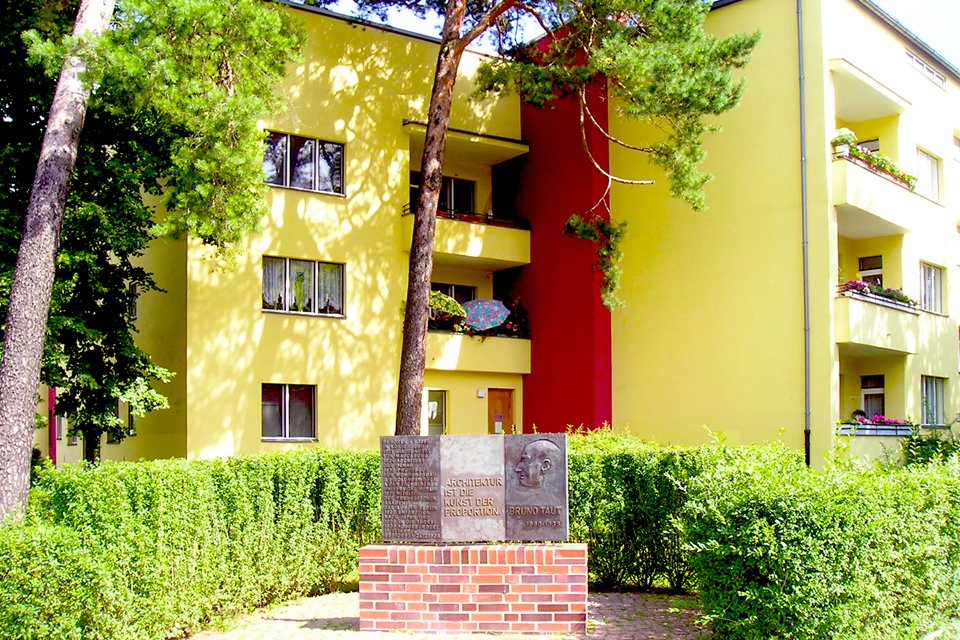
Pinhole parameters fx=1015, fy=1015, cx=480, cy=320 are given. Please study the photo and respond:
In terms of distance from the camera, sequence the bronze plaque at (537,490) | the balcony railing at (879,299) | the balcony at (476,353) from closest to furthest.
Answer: the bronze plaque at (537,490)
the balcony railing at (879,299)
the balcony at (476,353)

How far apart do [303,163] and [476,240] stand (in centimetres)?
466

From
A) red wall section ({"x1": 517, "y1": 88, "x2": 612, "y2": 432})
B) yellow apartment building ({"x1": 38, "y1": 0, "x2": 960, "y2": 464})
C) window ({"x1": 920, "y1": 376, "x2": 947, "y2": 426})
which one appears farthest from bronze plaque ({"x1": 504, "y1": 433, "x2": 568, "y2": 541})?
window ({"x1": 920, "y1": 376, "x2": 947, "y2": 426})

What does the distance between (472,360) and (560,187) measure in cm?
471

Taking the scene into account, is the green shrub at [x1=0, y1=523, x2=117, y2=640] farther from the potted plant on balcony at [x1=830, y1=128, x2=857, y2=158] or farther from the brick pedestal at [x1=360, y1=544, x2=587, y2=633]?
the potted plant on balcony at [x1=830, y1=128, x2=857, y2=158]

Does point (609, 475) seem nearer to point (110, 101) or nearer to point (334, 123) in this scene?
point (110, 101)

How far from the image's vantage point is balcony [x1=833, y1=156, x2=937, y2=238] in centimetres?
2053

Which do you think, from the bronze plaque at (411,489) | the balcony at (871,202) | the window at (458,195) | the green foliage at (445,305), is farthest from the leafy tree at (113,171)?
the balcony at (871,202)

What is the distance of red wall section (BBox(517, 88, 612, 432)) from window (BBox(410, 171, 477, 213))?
Answer: 4.74 feet

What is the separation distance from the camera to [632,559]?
13.3m

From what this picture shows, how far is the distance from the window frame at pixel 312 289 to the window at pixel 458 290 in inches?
138

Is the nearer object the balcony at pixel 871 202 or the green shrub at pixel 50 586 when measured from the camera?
the green shrub at pixel 50 586

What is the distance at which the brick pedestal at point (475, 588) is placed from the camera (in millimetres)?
10438

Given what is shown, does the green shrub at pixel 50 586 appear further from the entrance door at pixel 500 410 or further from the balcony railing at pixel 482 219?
the entrance door at pixel 500 410

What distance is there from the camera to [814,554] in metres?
8.42
